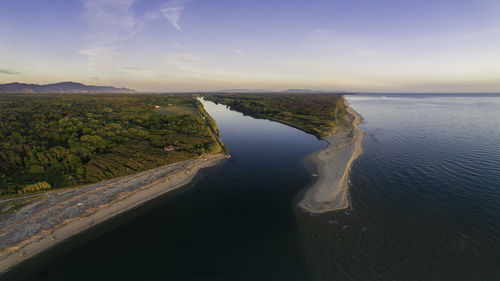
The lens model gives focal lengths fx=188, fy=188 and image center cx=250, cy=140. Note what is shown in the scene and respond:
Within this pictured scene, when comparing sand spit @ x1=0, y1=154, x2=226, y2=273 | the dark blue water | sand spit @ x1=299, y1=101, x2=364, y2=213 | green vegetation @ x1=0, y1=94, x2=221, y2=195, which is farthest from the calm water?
green vegetation @ x1=0, y1=94, x2=221, y2=195

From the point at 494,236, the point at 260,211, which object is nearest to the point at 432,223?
the point at 494,236

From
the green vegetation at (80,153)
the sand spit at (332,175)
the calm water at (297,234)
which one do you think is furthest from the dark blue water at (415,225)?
the green vegetation at (80,153)

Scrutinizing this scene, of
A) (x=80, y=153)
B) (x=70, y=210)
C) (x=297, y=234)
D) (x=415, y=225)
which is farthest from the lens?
(x=80, y=153)

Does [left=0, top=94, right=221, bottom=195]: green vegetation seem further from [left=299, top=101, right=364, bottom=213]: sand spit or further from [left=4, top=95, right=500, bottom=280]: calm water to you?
[left=299, top=101, right=364, bottom=213]: sand spit

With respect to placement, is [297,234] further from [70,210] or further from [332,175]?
[70,210]

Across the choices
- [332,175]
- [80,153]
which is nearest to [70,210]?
[80,153]

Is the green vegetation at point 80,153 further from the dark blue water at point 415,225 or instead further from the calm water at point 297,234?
the dark blue water at point 415,225
